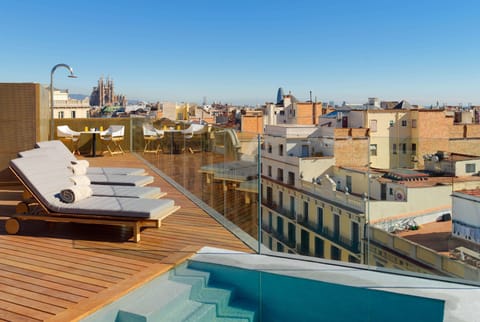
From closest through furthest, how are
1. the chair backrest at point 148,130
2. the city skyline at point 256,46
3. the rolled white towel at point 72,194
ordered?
the rolled white towel at point 72,194
the chair backrest at point 148,130
the city skyline at point 256,46

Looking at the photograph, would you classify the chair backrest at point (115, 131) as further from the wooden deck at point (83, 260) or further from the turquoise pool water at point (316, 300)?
the turquoise pool water at point (316, 300)

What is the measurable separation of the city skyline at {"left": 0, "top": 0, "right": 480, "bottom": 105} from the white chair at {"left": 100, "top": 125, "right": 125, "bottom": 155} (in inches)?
638

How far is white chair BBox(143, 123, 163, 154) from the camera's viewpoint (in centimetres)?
966

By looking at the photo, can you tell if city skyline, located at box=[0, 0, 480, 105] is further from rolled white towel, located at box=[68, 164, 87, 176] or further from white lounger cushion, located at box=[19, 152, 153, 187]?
rolled white towel, located at box=[68, 164, 87, 176]

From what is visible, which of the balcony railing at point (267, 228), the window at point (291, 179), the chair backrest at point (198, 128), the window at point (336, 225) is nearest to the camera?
the window at point (336, 225)

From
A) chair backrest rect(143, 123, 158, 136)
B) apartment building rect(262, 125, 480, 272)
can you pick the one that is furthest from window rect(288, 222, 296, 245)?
chair backrest rect(143, 123, 158, 136)

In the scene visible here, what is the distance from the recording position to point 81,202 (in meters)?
4.46

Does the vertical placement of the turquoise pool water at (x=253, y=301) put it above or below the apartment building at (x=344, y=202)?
below

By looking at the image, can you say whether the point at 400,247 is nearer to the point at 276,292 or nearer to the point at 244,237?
the point at 276,292

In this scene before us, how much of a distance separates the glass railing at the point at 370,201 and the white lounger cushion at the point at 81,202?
0.89m

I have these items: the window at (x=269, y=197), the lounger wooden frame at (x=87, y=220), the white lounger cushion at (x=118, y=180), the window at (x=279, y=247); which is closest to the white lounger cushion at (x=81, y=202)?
the lounger wooden frame at (x=87, y=220)

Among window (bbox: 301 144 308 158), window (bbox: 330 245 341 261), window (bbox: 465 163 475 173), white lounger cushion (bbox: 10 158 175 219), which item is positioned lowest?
window (bbox: 330 245 341 261)

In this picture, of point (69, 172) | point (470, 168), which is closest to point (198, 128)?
point (69, 172)

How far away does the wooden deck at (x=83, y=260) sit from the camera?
9.46ft
